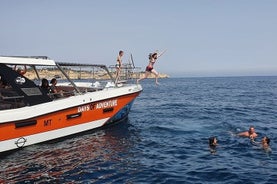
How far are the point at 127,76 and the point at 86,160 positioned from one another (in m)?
7.68

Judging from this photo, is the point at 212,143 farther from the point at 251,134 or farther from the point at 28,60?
the point at 28,60

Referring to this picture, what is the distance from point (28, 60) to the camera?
518 inches

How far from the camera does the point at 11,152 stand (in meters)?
12.2

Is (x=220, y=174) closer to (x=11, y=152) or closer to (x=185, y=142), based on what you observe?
(x=185, y=142)

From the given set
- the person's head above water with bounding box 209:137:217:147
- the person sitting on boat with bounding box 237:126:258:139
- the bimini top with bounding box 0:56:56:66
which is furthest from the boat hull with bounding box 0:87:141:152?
the person sitting on boat with bounding box 237:126:258:139

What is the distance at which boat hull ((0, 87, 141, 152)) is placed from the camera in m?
12.1

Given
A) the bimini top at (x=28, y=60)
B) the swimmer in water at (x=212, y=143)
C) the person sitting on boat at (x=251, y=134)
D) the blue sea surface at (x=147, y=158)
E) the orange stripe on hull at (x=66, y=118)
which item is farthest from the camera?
the person sitting on boat at (x=251, y=134)

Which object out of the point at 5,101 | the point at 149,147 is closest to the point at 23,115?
the point at 5,101

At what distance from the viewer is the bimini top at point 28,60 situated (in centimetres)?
1237

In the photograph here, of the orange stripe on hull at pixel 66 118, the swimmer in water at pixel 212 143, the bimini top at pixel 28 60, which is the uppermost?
the bimini top at pixel 28 60

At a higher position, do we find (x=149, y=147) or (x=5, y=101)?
(x=5, y=101)

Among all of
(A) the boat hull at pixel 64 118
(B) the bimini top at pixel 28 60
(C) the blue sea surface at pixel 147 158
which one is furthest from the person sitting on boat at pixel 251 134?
(B) the bimini top at pixel 28 60

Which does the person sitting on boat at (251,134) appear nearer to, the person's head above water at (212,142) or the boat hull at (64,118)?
the person's head above water at (212,142)

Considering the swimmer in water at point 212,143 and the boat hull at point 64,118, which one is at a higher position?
the boat hull at point 64,118
